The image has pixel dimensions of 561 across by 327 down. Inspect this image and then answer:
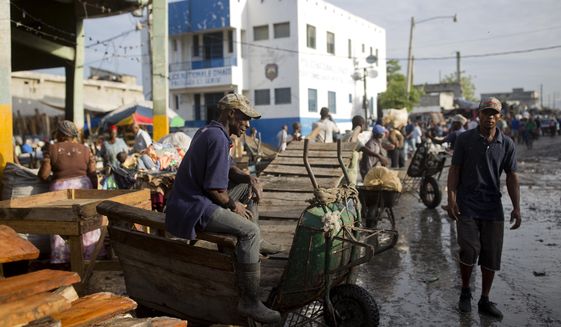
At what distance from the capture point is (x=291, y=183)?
6.24 m

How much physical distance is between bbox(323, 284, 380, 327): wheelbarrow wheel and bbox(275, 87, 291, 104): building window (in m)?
27.1

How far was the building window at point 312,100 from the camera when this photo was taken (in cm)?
3170

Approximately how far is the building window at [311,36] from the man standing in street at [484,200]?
2749cm

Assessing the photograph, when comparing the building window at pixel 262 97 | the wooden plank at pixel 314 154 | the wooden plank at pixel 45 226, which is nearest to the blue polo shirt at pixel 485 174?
the wooden plank at pixel 314 154

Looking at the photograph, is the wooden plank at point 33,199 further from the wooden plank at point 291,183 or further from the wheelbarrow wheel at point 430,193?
the wheelbarrow wheel at point 430,193

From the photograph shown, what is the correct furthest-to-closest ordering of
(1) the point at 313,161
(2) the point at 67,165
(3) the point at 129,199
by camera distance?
(1) the point at 313,161
(2) the point at 67,165
(3) the point at 129,199

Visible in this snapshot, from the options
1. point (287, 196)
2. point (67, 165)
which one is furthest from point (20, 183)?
point (287, 196)

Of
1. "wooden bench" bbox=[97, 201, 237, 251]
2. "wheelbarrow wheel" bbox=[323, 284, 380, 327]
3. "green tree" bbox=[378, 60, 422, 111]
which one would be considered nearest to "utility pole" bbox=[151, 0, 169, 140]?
"wooden bench" bbox=[97, 201, 237, 251]

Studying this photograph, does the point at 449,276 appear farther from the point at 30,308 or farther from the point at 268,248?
the point at 30,308

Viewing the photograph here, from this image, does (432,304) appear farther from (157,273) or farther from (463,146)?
(157,273)

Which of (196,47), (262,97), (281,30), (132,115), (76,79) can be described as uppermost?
(281,30)

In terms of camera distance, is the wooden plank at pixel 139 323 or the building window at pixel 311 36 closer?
the wooden plank at pixel 139 323

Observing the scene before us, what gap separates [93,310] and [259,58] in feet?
99.3

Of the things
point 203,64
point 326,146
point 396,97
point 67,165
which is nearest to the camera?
point 67,165
